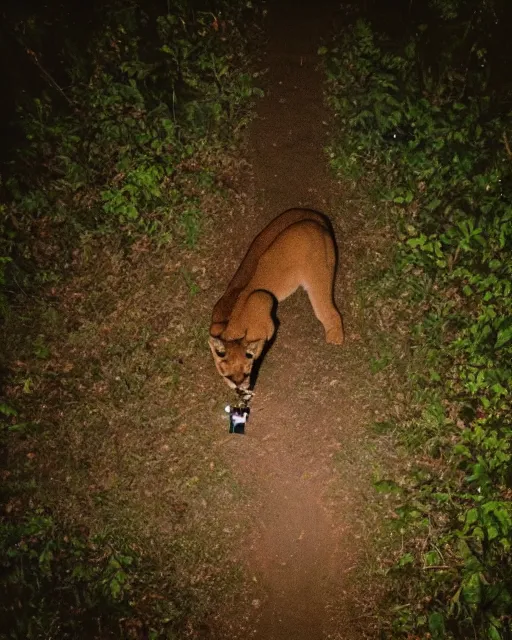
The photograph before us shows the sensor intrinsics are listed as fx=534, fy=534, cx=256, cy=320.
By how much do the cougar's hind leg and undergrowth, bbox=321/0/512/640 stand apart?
0.65m

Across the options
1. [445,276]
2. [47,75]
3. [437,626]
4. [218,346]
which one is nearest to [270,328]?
[218,346]

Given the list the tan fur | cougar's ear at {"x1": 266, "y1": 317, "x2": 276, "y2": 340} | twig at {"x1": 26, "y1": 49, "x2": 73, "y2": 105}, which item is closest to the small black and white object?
the tan fur

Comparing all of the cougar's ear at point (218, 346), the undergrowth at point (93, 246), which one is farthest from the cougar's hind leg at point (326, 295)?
the undergrowth at point (93, 246)

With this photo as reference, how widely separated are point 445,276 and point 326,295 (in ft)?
4.92

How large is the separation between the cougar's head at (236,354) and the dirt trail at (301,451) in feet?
3.03

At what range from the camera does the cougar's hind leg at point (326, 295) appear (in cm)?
569

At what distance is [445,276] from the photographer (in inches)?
244

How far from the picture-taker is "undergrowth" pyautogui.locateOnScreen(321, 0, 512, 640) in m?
5.25

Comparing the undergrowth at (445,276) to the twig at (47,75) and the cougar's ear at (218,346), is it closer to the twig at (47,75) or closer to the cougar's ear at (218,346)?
the cougar's ear at (218,346)

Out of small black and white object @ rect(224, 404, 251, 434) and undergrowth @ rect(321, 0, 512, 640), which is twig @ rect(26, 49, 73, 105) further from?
small black and white object @ rect(224, 404, 251, 434)

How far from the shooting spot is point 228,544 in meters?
5.76

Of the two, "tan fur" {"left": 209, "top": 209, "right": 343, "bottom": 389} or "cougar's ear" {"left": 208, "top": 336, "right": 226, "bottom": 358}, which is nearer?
"cougar's ear" {"left": 208, "top": 336, "right": 226, "bottom": 358}

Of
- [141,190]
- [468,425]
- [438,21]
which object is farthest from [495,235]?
[141,190]

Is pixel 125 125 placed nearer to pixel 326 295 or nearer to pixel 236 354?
pixel 326 295
